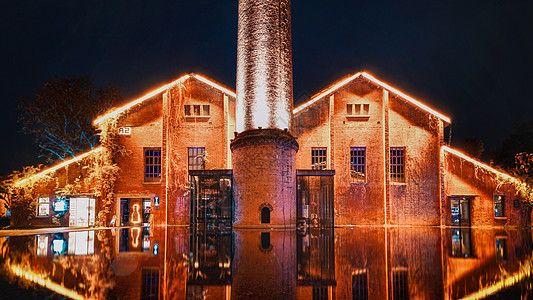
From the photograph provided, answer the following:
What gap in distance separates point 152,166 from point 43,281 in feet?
63.7

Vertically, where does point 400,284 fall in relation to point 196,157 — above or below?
below

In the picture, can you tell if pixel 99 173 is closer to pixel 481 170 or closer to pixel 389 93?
pixel 389 93

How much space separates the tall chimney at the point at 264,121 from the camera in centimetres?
1833

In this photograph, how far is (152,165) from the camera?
25.1 m

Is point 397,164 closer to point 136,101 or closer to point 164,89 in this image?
point 164,89

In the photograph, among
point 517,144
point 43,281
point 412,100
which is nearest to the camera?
point 43,281

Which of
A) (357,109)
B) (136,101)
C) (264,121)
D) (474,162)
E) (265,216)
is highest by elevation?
(136,101)

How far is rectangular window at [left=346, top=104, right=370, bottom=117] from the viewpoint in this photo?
25484 mm

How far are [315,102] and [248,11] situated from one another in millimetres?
7842

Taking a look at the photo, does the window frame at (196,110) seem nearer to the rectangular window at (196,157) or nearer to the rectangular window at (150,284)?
the rectangular window at (196,157)

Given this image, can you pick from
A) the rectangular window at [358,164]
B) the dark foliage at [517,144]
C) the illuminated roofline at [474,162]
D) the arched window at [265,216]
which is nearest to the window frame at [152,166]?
the arched window at [265,216]

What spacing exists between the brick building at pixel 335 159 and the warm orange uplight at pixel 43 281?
16807 millimetres

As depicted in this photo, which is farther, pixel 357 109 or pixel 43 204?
pixel 357 109

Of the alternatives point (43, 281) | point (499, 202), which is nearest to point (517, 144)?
point (499, 202)
